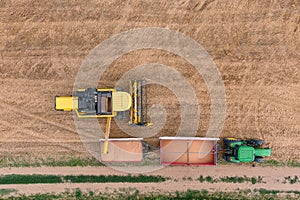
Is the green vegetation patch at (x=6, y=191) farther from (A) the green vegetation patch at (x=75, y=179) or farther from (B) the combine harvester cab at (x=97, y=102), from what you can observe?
(B) the combine harvester cab at (x=97, y=102)

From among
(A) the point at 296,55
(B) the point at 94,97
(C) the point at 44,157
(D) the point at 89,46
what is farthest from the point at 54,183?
(A) the point at 296,55

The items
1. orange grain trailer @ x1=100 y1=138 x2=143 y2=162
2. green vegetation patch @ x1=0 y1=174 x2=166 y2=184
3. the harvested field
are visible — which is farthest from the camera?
green vegetation patch @ x1=0 y1=174 x2=166 y2=184

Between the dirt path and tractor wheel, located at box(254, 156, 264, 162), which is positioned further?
the dirt path

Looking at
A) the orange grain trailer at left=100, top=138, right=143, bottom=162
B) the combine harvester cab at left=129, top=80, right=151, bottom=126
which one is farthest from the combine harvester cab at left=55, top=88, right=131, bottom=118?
the orange grain trailer at left=100, top=138, right=143, bottom=162

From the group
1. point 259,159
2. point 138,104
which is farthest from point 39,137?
point 259,159

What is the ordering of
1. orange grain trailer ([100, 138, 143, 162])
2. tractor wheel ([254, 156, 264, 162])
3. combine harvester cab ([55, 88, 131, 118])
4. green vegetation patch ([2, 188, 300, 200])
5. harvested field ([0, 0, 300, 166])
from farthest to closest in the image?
green vegetation patch ([2, 188, 300, 200])
harvested field ([0, 0, 300, 166])
orange grain trailer ([100, 138, 143, 162])
tractor wheel ([254, 156, 264, 162])
combine harvester cab ([55, 88, 131, 118])

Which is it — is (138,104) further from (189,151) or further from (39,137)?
(39,137)

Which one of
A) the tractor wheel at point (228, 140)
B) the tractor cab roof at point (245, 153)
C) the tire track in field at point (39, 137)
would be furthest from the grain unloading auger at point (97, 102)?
the tractor cab roof at point (245, 153)

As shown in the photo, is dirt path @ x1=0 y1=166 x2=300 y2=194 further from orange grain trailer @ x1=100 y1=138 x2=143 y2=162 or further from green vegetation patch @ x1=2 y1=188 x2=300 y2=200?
orange grain trailer @ x1=100 y1=138 x2=143 y2=162
